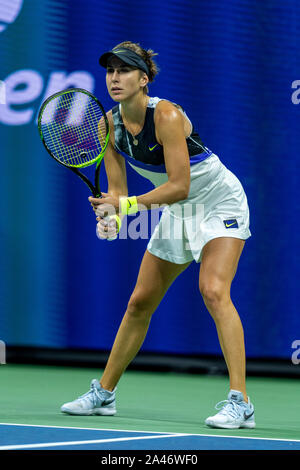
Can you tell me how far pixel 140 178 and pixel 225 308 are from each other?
2.30 meters

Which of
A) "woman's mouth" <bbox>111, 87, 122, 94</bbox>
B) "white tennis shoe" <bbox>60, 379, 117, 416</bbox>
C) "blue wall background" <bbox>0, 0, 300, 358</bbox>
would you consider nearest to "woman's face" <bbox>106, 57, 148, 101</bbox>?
"woman's mouth" <bbox>111, 87, 122, 94</bbox>

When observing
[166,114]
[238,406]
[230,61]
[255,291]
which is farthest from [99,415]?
[230,61]

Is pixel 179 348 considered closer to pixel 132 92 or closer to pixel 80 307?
pixel 80 307

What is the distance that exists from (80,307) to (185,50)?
5.52 ft

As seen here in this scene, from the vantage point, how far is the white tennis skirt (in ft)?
13.2

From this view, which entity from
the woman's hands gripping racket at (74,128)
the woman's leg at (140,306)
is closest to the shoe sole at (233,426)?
the woman's leg at (140,306)

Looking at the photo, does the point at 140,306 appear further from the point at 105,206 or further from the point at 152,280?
the point at 105,206

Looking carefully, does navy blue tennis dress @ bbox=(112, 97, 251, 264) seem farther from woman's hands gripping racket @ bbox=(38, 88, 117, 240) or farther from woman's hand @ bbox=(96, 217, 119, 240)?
woman's hand @ bbox=(96, 217, 119, 240)

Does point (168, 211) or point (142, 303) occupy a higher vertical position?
point (168, 211)

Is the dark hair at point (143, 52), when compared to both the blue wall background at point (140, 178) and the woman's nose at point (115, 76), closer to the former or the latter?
the woman's nose at point (115, 76)

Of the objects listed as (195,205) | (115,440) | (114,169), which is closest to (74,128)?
(114,169)

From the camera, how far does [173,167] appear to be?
3.80m

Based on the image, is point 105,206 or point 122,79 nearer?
point 105,206

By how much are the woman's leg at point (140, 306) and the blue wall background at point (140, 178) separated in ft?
5.75
